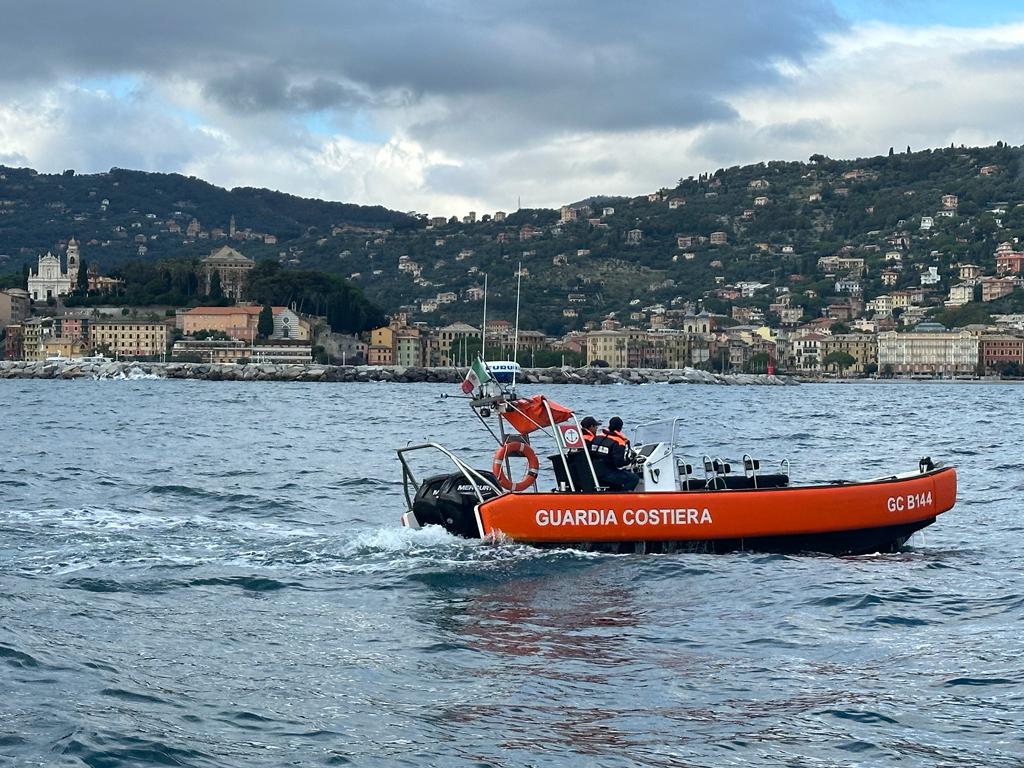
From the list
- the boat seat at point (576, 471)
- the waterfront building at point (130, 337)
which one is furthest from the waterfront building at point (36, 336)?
the boat seat at point (576, 471)

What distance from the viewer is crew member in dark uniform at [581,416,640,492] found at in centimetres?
1603

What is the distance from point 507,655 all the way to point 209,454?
2064cm

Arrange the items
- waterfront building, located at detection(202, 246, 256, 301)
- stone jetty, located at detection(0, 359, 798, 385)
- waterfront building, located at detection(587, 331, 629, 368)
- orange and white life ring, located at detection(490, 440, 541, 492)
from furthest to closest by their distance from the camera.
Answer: waterfront building, located at detection(202, 246, 256, 301), waterfront building, located at detection(587, 331, 629, 368), stone jetty, located at detection(0, 359, 798, 385), orange and white life ring, located at detection(490, 440, 541, 492)

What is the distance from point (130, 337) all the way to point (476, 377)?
135 metres

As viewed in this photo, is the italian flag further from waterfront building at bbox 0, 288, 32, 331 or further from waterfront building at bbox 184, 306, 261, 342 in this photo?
waterfront building at bbox 0, 288, 32, 331

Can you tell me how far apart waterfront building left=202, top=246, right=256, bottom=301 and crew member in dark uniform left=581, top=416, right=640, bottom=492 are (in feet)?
494

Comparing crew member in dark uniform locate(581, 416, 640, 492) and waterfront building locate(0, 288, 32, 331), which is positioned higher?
waterfront building locate(0, 288, 32, 331)

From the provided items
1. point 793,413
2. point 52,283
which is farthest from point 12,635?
point 52,283

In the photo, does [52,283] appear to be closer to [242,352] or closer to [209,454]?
[242,352]

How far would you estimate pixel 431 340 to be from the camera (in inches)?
6516

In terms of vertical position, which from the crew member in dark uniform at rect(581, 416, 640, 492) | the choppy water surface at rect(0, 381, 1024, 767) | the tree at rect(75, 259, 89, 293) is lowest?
the choppy water surface at rect(0, 381, 1024, 767)

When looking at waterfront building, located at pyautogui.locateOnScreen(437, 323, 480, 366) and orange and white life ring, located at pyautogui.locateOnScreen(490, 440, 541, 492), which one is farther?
waterfront building, located at pyautogui.locateOnScreen(437, 323, 480, 366)

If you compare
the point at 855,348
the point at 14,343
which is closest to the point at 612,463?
the point at 14,343

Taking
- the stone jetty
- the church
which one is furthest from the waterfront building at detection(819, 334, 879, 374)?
the church
